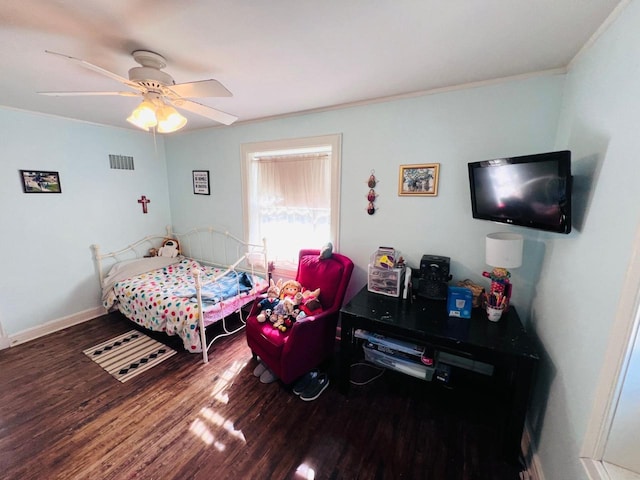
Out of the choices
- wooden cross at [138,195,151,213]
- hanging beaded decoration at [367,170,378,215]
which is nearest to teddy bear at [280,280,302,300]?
hanging beaded decoration at [367,170,378,215]

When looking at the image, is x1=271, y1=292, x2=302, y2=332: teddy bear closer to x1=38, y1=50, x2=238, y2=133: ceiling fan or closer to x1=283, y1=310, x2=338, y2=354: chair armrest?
x1=283, y1=310, x2=338, y2=354: chair armrest

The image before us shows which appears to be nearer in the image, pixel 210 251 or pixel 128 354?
pixel 128 354

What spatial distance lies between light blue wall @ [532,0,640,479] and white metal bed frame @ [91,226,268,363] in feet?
8.41

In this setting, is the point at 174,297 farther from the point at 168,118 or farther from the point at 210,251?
the point at 168,118

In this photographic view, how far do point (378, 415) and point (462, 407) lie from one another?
0.65 meters

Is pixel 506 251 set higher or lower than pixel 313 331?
higher

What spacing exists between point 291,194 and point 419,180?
1347 millimetres

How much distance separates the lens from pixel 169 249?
3693 mm

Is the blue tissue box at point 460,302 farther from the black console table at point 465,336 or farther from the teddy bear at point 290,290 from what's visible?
the teddy bear at point 290,290

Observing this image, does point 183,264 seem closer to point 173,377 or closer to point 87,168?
point 87,168

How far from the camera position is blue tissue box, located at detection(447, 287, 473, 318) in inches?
69.4

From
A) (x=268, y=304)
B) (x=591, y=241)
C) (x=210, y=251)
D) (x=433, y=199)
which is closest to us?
(x=591, y=241)

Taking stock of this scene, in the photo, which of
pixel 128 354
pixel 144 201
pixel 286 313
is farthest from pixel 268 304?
pixel 144 201

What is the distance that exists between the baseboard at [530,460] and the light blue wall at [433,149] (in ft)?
2.71
